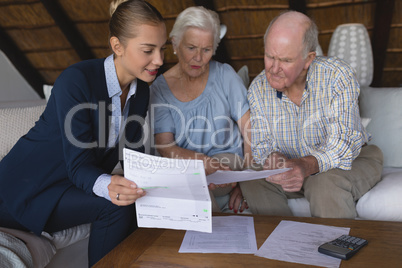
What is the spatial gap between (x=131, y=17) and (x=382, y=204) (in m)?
1.31

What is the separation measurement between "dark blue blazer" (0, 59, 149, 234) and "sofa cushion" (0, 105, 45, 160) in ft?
1.40

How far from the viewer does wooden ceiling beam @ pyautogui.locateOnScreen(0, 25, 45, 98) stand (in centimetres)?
536

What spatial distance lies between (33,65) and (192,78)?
4.49 m

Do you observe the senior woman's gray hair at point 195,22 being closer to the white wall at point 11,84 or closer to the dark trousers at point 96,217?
the dark trousers at point 96,217

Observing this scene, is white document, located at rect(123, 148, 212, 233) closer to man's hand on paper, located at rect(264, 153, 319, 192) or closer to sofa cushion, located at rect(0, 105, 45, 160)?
man's hand on paper, located at rect(264, 153, 319, 192)

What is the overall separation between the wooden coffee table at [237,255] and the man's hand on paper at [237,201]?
49 centimetres

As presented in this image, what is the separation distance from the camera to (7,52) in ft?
17.7

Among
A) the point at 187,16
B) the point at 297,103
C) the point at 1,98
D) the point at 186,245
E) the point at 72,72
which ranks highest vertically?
the point at 187,16

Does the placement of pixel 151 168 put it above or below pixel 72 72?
below

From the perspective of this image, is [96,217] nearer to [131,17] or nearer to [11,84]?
[131,17]

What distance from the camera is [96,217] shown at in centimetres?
142

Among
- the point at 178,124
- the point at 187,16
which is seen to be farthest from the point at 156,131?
the point at 187,16

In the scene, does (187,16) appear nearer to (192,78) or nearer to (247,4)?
(192,78)

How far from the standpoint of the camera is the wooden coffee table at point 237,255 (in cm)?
104
